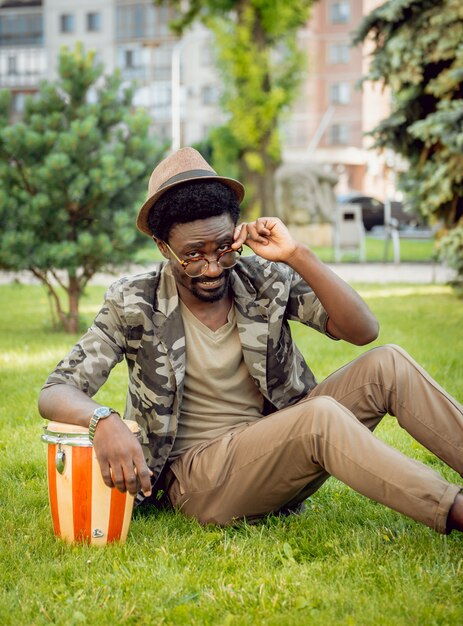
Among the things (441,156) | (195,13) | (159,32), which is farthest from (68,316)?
(159,32)

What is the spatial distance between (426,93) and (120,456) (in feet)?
33.2

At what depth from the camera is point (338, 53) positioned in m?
62.1

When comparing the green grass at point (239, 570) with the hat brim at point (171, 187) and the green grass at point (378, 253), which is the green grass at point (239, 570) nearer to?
the hat brim at point (171, 187)

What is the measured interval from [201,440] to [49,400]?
2.19 feet

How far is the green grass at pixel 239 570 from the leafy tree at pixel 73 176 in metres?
4.75

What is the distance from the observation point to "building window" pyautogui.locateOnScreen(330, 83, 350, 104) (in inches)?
2434

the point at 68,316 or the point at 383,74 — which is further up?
the point at 383,74

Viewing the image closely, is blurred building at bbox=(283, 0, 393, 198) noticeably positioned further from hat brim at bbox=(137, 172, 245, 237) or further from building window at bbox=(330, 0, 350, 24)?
hat brim at bbox=(137, 172, 245, 237)

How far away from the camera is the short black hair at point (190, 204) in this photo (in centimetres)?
371

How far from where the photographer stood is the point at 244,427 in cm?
380

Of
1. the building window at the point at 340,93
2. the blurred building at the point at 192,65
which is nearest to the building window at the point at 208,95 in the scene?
the blurred building at the point at 192,65

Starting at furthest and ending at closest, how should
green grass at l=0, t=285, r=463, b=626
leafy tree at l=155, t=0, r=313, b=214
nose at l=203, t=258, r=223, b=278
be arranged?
leafy tree at l=155, t=0, r=313, b=214
nose at l=203, t=258, r=223, b=278
green grass at l=0, t=285, r=463, b=626

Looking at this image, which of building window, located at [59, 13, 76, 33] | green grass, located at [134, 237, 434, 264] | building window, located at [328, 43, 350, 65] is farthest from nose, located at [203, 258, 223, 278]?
building window, located at [59, 13, 76, 33]

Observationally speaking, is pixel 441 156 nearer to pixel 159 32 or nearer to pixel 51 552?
pixel 51 552
